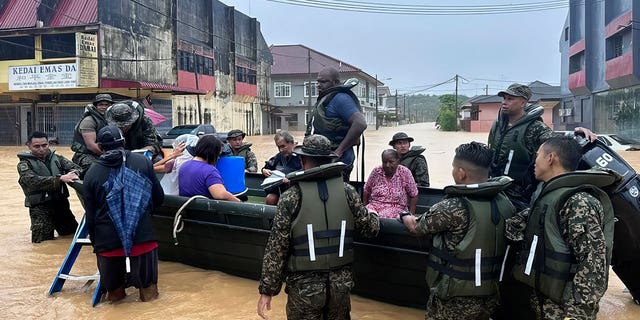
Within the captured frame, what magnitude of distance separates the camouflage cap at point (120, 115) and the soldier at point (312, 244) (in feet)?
8.30

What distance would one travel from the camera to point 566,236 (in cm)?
257

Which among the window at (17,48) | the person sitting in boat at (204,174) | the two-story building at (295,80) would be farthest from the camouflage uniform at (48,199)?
the two-story building at (295,80)

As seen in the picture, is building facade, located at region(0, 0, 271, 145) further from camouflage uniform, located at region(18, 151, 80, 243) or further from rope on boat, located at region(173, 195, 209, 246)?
rope on boat, located at region(173, 195, 209, 246)

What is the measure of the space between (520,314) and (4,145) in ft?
90.9

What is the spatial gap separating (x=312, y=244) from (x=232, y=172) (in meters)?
2.37

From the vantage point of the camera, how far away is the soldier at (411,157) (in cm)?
612

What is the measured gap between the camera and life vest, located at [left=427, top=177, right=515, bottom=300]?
9.23ft

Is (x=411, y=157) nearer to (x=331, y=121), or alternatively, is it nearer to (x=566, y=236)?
(x=331, y=121)

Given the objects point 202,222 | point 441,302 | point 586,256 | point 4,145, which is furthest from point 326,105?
point 4,145

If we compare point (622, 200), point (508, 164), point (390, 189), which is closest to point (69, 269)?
point (390, 189)

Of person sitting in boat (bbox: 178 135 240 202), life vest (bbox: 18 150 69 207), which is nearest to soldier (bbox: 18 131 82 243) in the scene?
life vest (bbox: 18 150 69 207)

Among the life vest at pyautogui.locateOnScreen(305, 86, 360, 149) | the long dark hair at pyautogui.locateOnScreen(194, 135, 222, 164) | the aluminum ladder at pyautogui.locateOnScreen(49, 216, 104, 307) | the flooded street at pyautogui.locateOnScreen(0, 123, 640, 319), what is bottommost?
the flooded street at pyautogui.locateOnScreen(0, 123, 640, 319)

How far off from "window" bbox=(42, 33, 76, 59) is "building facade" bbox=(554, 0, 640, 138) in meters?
24.4

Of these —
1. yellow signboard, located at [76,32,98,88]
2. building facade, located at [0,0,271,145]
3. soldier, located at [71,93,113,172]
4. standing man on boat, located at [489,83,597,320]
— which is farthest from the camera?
building facade, located at [0,0,271,145]
